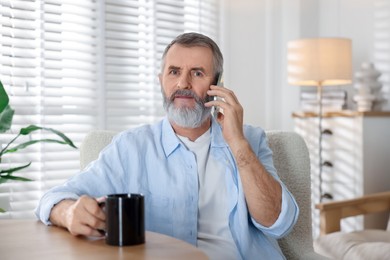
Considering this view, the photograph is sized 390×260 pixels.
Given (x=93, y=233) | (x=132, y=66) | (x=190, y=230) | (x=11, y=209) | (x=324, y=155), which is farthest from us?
(x=324, y=155)

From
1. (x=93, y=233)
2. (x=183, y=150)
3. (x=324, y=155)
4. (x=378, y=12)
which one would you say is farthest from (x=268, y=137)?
(x=378, y=12)

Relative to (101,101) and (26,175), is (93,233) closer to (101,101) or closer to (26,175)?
(26,175)

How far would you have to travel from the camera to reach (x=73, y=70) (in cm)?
292

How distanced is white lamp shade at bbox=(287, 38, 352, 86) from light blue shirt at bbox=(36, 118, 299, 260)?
1799 millimetres

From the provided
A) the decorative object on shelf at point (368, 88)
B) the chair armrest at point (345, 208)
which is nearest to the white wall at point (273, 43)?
the decorative object on shelf at point (368, 88)

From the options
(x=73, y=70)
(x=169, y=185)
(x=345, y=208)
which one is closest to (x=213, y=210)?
(x=169, y=185)

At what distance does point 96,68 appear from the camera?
118 inches

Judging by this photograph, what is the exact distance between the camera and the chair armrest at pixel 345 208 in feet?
8.67

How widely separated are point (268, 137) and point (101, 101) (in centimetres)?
131

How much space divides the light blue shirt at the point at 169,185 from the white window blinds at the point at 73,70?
1078mm

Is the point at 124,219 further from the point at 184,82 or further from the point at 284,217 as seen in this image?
the point at 184,82

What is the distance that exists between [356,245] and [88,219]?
1.58 metres

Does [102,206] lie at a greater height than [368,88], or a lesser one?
lesser

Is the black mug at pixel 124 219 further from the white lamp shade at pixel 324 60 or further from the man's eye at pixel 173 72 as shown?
the white lamp shade at pixel 324 60
